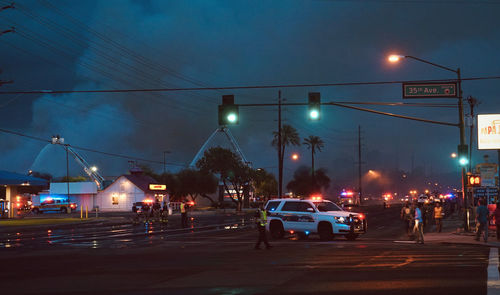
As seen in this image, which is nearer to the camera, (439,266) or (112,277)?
(112,277)

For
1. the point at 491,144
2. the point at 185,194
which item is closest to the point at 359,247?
the point at 491,144

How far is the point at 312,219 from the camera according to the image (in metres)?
25.6

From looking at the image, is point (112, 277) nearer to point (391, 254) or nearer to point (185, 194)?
point (391, 254)

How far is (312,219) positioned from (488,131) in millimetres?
14440

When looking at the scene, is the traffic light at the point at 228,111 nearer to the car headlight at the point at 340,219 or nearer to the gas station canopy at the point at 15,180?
the car headlight at the point at 340,219

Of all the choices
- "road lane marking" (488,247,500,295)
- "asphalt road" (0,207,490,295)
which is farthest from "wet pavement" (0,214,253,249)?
"road lane marking" (488,247,500,295)

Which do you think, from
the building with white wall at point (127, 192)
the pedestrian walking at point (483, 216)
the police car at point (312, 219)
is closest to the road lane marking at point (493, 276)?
the pedestrian walking at point (483, 216)

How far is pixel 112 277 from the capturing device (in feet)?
43.5

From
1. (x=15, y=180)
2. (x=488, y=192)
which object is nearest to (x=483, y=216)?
(x=488, y=192)

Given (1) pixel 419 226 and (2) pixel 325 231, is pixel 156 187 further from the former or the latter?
(1) pixel 419 226

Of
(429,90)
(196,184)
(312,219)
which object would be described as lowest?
(312,219)

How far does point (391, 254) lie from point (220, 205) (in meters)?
79.5

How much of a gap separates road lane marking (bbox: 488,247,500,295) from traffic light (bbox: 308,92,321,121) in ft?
32.2

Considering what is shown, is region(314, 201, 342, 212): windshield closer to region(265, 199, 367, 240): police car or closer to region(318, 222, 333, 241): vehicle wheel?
region(265, 199, 367, 240): police car
